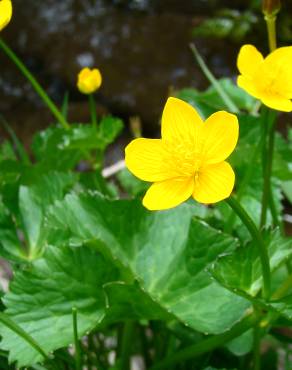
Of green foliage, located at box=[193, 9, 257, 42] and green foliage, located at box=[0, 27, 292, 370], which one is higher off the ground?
green foliage, located at box=[0, 27, 292, 370]

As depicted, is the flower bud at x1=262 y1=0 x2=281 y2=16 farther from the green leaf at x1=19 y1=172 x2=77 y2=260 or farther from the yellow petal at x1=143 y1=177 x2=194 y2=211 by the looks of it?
the green leaf at x1=19 y1=172 x2=77 y2=260

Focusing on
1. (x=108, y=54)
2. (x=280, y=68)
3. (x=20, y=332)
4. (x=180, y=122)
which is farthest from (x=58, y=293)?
(x=108, y=54)

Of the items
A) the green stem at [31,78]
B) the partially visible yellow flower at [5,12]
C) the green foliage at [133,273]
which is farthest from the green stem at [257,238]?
the green stem at [31,78]

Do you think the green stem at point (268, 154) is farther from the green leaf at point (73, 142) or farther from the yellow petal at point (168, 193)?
the green leaf at point (73, 142)

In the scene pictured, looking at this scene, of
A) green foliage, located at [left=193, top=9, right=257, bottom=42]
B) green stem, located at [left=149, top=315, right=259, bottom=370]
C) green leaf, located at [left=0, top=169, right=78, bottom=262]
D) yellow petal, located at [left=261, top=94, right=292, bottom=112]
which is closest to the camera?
yellow petal, located at [left=261, top=94, right=292, bottom=112]

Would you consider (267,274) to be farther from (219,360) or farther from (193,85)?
(193,85)

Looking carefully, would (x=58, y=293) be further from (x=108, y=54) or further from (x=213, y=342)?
(x=108, y=54)

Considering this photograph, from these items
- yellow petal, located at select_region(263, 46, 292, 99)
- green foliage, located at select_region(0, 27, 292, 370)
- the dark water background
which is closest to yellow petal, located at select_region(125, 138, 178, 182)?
green foliage, located at select_region(0, 27, 292, 370)
